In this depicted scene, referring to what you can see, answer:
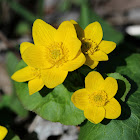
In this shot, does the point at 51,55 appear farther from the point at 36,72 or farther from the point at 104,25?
the point at 104,25

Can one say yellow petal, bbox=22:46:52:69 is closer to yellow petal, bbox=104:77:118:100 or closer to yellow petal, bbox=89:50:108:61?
yellow petal, bbox=89:50:108:61

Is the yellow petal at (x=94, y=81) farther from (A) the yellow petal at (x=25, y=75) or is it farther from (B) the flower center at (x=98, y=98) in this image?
(A) the yellow petal at (x=25, y=75)

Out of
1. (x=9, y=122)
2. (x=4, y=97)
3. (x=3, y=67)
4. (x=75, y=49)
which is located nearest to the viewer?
(x=75, y=49)

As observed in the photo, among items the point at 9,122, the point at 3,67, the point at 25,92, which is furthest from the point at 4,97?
the point at 25,92

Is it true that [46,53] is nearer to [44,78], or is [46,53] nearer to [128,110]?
[44,78]

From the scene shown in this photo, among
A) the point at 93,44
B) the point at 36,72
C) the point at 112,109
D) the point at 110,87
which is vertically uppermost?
the point at 93,44

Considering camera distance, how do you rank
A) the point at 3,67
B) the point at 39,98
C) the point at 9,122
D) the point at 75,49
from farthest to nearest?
the point at 3,67
the point at 9,122
the point at 39,98
the point at 75,49

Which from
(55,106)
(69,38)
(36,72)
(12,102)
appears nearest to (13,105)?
(12,102)
